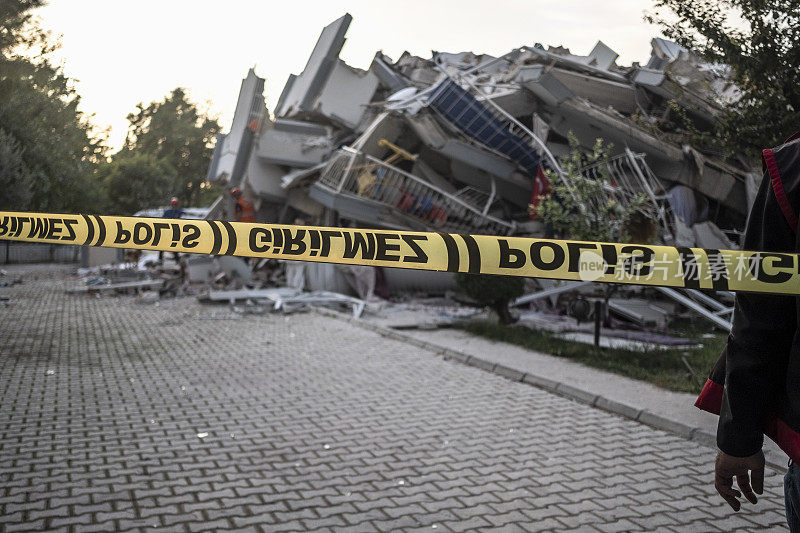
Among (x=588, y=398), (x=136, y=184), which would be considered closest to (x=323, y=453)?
(x=588, y=398)

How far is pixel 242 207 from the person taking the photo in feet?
78.8

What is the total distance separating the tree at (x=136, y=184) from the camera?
2277 inches

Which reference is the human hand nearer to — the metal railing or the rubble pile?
the rubble pile

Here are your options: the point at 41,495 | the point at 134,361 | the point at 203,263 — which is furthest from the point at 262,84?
the point at 41,495

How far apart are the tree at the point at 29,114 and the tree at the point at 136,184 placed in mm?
41773

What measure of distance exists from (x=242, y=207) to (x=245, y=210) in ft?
0.71

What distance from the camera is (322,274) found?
19.9m

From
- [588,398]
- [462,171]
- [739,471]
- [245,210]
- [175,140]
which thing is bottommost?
[588,398]

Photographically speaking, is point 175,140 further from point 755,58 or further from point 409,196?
point 755,58

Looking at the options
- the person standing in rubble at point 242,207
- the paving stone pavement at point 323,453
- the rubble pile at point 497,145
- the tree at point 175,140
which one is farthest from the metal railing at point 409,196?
the tree at point 175,140

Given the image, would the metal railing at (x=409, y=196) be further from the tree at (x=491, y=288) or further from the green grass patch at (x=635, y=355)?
the green grass patch at (x=635, y=355)

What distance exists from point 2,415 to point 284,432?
286 centimetres

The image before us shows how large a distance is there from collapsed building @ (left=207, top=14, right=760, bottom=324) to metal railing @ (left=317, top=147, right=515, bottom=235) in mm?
38

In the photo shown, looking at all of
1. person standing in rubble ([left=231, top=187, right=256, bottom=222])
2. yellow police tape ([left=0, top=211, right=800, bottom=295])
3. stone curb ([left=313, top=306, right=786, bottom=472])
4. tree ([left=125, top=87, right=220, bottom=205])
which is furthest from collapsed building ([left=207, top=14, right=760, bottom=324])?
tree ([left=125, top=87, right=220, bottom=205])
